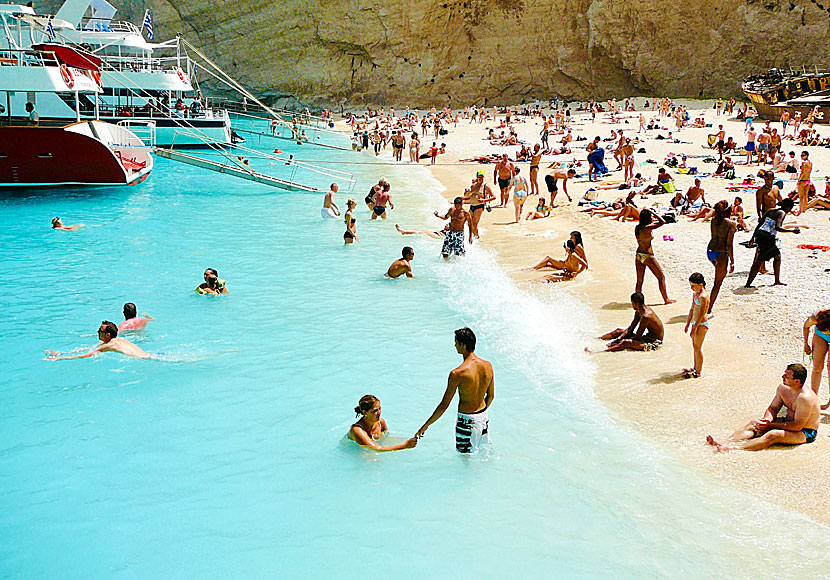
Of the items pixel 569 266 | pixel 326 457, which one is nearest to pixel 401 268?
pixel 569 266

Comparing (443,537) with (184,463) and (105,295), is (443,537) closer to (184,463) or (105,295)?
(184,463)

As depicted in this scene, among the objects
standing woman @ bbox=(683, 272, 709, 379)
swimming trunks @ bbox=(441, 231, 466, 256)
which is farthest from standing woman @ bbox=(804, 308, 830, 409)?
swimming trunks @ bbox=(441, 231, 466, 256)

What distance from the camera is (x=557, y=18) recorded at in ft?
173

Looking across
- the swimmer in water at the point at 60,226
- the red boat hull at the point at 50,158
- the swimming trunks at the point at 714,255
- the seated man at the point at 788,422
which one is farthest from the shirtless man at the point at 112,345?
the red boat hull at the point at 50,158

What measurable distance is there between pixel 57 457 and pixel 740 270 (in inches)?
392

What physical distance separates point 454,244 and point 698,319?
7080mm

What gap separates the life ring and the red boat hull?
5.69 feet

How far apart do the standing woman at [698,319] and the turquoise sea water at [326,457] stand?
44.7 inches

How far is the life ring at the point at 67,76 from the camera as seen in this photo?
21859mm

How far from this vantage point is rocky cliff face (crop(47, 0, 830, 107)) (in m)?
47.8

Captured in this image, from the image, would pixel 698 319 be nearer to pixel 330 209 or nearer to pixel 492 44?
pixel 330 209

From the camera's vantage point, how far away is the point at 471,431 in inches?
243

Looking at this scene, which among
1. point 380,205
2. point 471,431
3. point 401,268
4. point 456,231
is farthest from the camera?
point 380,205

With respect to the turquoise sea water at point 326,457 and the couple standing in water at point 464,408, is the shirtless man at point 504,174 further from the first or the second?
the couple standing in water at point 464,408
